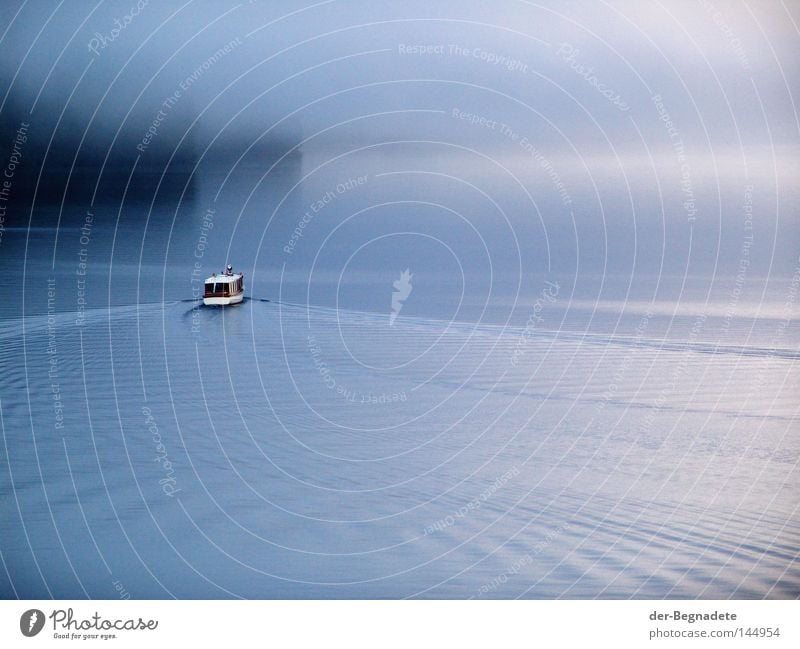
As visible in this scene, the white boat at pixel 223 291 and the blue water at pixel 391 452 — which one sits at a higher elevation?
the white boat at pixel 223 291

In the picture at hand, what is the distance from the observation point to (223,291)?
2270cm

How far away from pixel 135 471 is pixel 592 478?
17.1 ft

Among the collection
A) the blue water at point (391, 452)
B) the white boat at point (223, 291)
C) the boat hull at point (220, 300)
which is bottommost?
the blue water at point (391, 452)

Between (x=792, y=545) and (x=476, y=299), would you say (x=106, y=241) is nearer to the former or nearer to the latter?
(x=476, y=299)

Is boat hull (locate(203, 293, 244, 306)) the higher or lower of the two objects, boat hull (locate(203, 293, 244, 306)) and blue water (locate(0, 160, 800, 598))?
the higher

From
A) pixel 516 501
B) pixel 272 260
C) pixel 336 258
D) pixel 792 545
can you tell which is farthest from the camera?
pixel 336 258

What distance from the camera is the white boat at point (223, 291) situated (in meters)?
22.6

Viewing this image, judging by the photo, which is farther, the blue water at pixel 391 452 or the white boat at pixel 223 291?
the white boat at pixel 223 291

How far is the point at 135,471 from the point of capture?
396 inches

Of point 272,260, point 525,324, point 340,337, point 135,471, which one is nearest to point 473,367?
point 340,337

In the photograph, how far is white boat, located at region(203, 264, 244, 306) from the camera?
2256 centimetres

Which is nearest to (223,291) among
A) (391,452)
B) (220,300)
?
(220,300)

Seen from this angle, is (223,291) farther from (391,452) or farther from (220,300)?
(391,452)

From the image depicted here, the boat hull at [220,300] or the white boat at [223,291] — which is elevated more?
the white boat at [223,291]
